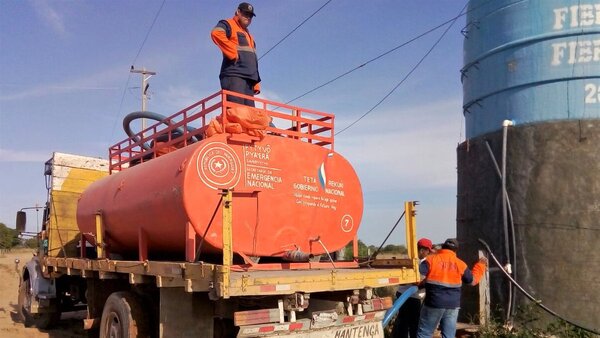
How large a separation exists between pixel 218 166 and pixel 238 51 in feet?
6.19

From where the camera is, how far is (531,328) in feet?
27.1

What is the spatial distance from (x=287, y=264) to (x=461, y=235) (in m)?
5.14

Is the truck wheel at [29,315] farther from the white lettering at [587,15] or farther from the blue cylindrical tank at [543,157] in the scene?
the white lettering at [587,15]

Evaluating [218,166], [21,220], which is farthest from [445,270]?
[21,220]

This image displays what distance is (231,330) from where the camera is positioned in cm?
562

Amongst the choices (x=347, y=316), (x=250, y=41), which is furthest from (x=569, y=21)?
(x=347, y=316)

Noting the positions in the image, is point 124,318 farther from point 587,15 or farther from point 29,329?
point 587,15

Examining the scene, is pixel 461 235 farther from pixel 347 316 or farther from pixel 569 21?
pixel 347 316

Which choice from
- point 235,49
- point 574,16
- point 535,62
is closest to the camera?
point 235,49

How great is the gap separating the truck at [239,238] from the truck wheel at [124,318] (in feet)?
0.04

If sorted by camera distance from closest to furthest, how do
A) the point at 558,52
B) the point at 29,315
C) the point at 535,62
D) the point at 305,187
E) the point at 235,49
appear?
the point at 305,187 → the point at 235,49 → the point at 558,52 → the point at 535,62 → the point at 29,315

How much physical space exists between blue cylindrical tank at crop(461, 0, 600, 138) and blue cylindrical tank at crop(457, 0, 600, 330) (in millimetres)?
15

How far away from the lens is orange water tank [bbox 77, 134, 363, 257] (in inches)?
215

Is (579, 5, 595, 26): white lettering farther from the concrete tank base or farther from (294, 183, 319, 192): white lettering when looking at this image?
(294, 183, 319, 192): white lettering
